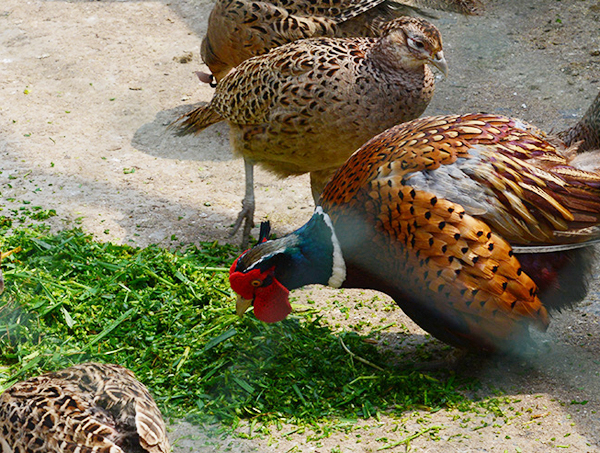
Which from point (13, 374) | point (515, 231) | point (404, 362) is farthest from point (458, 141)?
point (13, 374)

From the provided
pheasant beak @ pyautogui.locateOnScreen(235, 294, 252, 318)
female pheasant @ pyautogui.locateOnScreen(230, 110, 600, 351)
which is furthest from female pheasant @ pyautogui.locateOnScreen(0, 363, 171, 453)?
female pheasant @ pyautogui.locateOnScreen(230, 110, 600, 351)

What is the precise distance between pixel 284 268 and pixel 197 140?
9.74 ft

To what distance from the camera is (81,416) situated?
2.80 meters

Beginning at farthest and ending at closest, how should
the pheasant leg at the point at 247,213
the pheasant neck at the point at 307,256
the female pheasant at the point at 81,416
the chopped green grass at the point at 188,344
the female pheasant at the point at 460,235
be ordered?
the pheasant leg at the point at 247,213 → the pheasant neck at the point at 307,256 → the chopped green grass at the point at 188,344 → the female pheasant at the point at 460,235 → the female pheasant at the point at 81,416

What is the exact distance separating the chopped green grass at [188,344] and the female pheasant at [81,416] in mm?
492

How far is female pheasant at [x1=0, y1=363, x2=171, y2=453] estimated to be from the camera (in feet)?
8.95

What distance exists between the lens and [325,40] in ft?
15.5

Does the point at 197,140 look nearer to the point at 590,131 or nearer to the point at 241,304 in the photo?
the point at 241,304

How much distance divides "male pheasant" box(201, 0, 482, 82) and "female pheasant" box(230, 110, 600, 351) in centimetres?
206

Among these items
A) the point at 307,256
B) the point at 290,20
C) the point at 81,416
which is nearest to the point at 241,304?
the point at 307,256

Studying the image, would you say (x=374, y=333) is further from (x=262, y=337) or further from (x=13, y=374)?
(x=13, y=374)

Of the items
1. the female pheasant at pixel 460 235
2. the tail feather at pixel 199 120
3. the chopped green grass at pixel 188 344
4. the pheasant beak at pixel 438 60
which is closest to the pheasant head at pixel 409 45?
the pheasant beak at pixel 438 60

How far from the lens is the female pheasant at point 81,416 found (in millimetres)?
2727

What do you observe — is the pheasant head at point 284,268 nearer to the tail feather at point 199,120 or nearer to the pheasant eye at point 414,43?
the pheasant eye at point 414,43
